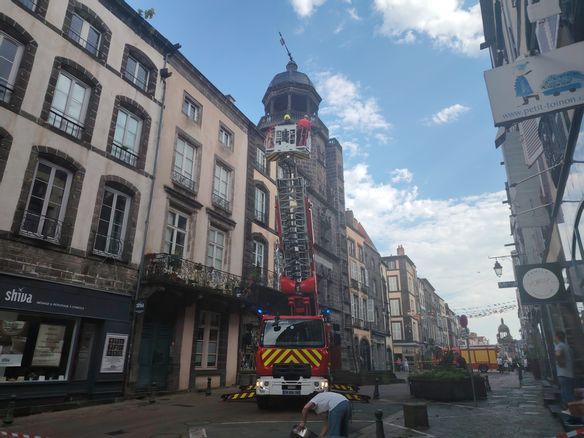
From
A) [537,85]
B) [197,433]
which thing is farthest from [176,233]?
[537,85]

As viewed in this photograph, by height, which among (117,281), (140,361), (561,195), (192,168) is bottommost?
(140,361)

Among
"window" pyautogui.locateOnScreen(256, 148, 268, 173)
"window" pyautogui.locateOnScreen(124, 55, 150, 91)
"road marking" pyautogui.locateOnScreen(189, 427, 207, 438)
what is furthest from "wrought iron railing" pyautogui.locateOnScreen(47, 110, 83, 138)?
"window" pyautogui.locateOnScreen(256, 148, 268, 173)

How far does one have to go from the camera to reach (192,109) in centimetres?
2034

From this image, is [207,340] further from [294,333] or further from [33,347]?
[294,333]

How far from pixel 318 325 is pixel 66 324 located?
7.99 m

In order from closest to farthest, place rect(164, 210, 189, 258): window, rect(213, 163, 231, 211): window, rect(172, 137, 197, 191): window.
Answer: rect(164, 210, 189, 258): window < rect(172, 137, 197, 191): window < rect(213, 163, 231, 211): window

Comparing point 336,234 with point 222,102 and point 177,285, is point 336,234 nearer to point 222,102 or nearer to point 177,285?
point 222,102

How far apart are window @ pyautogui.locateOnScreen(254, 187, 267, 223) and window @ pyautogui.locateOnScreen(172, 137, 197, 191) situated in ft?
18.6

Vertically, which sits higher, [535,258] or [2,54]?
[2,54]

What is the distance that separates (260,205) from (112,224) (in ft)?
35.8

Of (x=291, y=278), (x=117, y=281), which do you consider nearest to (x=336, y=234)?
(x=291, y=278)

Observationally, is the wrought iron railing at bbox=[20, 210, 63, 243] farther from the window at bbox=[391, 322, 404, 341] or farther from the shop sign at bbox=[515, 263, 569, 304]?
the window at bbox=[391, 322, 404, 341]

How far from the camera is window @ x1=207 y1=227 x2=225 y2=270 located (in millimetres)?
19406

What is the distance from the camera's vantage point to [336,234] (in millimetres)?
36531
